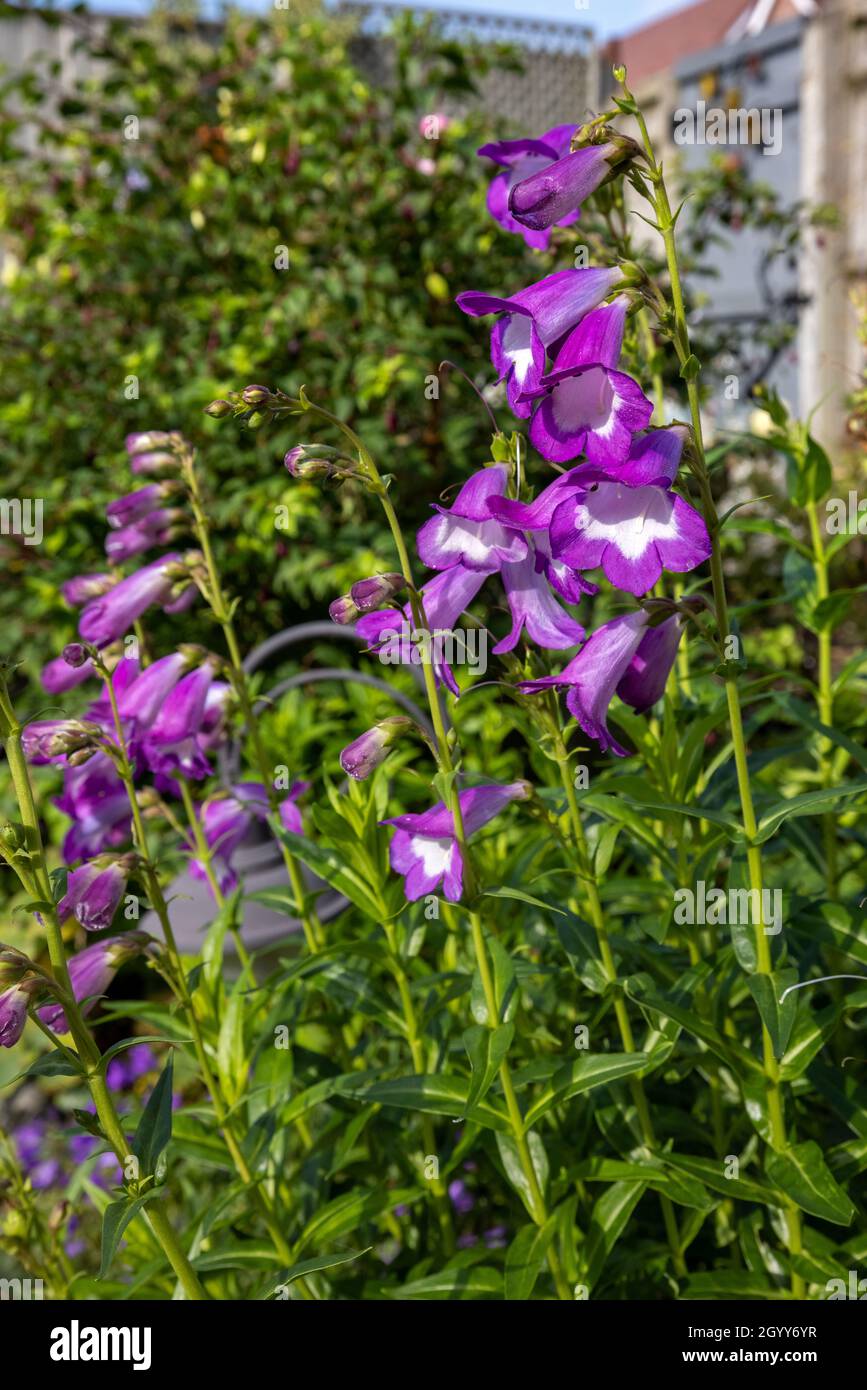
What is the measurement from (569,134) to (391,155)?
9.28ft

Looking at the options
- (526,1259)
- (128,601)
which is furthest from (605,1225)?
(128,601)

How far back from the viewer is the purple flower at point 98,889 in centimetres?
144

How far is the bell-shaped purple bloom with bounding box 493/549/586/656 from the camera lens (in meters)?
1.29

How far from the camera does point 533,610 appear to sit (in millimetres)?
1301

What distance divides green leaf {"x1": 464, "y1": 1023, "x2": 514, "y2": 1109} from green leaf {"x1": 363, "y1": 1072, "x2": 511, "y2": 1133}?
104mm

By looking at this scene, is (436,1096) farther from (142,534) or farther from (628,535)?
(142,534)

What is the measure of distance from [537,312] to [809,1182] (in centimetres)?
104

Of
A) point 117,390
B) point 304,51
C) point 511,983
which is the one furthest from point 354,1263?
point 304,51

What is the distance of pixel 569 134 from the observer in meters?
1.44

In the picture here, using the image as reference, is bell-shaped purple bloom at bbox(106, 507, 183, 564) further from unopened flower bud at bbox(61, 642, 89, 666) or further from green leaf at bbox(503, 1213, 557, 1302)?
green leaf at bbox(503, 1213, 557, 1302)

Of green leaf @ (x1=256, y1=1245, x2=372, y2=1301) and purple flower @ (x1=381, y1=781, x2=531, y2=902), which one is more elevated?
purple flower @ (x1=381, y1=781, x2=531, y2=902)

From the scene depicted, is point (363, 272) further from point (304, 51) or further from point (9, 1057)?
point (9, 1057)

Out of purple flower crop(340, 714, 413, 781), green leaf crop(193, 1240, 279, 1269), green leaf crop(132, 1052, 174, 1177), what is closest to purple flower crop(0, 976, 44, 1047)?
green leaf crop(132, 1052, 174, 1177)

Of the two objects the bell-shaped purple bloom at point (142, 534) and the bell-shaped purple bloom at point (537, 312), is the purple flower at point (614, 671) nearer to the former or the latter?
the bell-shaped purple bloom at point (537, 312)
